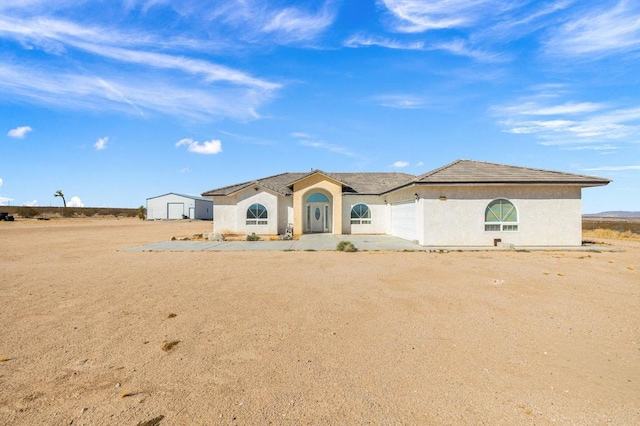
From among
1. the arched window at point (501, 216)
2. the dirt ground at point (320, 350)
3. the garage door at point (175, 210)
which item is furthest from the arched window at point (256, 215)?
the garage door at point (175, 210)

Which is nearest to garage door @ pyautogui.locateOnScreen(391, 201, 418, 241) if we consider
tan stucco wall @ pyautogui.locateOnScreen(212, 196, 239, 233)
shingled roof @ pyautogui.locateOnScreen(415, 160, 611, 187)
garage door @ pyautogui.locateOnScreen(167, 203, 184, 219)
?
shingled roof @ pyautogui.locateOnScreen(415, 160, 611, 187)

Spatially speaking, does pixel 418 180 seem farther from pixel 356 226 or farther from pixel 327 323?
pixel 327 323

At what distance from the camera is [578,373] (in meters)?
3.99

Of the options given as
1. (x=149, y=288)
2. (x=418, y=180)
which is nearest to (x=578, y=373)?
(x=149, y=288)

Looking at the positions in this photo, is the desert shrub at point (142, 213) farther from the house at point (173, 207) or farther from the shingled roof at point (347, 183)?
the shingled roof at point (347, 183)

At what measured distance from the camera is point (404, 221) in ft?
65.0

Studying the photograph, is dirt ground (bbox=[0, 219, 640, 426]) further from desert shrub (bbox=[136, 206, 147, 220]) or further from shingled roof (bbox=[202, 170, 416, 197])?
desert shrub (bbox=[136, 206, 147, 220])

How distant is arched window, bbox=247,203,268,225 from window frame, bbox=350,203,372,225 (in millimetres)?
6278

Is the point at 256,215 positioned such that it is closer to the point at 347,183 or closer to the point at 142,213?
the point at 347,183

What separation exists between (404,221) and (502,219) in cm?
525

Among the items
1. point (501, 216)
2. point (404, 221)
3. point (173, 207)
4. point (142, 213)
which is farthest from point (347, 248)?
point (142, 213)

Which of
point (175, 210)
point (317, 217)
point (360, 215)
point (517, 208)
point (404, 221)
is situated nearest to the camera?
point (517, 208)

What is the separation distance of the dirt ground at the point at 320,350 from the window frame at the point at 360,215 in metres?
14.3

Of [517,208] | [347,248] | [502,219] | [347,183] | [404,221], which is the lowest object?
[347,248]
